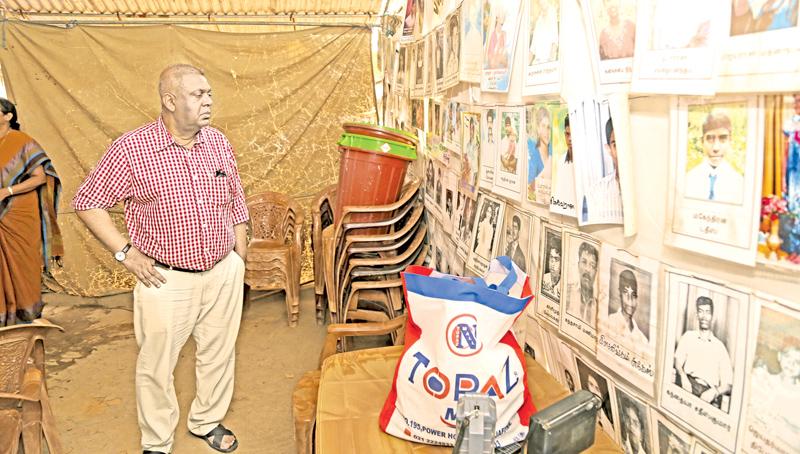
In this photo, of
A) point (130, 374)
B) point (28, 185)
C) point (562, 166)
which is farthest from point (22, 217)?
point (562, 166)

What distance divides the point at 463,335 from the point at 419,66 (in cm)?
218

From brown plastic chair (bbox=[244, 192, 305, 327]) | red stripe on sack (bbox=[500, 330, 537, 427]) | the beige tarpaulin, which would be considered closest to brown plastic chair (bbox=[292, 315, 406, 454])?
red stripe on sack (bbox=[500, 330, 537, 427])

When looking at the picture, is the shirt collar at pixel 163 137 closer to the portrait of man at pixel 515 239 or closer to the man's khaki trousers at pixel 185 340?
the man's khaki trousers at pixel 185 340

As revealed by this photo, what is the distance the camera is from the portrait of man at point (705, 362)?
33.0 inches

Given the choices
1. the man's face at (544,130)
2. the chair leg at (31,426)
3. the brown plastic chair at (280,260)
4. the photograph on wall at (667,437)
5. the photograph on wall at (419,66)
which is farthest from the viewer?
the brown plastic chair at (280,260)

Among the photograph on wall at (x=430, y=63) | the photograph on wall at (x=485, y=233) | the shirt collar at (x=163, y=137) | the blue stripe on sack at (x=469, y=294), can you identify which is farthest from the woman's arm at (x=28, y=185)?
the blue stripe on sack at (x=469, y=294)

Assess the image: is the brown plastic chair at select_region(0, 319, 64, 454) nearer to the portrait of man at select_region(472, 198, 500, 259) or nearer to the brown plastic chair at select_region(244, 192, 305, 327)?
the portrait of man at select_region(472, 198, 500, 259)

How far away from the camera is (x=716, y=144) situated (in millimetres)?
→ 813

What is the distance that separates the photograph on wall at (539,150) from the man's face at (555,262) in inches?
4.8

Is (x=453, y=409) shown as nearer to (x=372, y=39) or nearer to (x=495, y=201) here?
(x=495, y=201)

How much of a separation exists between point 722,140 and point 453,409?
0.68 metres

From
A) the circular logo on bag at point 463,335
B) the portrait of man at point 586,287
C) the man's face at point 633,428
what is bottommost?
the man's face at point 633,428

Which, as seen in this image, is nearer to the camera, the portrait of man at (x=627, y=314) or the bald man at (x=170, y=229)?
the portrait of man at (x=627, y=314)

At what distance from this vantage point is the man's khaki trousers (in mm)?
2229
